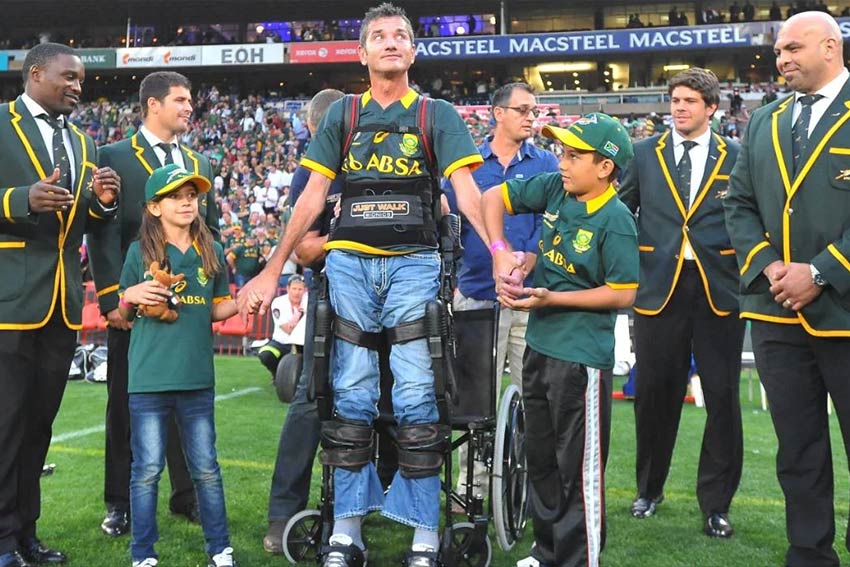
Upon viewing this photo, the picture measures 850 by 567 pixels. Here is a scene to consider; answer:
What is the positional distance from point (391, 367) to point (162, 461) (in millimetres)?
1148

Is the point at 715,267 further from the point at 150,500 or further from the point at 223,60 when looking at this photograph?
the point at 223,60

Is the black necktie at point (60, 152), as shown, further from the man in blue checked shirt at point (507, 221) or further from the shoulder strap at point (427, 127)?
the man in blue checked shirt at point (507, 221)

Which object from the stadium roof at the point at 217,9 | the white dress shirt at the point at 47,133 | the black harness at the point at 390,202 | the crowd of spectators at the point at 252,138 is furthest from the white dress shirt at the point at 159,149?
the stadium roof at the point at 217,9

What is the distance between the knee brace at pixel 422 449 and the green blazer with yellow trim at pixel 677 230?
1972 millimetres

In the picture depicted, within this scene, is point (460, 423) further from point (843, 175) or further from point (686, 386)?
point (843, 175)

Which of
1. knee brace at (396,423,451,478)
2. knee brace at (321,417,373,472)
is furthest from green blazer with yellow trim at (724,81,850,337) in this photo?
knee brace at (321,417,373,472)

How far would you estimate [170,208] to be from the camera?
4.14m

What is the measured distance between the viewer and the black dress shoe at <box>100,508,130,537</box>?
4.65 meters

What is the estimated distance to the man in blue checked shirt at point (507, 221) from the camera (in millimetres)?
5570

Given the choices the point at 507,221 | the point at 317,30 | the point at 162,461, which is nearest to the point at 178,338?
the point at 162,461

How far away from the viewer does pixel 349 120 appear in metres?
3.99

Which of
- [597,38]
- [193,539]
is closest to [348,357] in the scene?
[193,539]

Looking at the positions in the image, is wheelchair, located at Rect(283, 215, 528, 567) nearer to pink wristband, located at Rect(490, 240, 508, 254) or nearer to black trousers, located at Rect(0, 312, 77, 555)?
pink wristband, located at Rect(490, 240, 508, 254)

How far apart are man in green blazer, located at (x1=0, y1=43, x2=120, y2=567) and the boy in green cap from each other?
2055 mm
